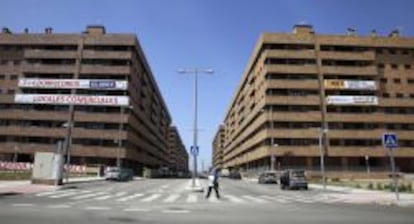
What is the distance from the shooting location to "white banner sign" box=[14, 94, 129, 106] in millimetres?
40963

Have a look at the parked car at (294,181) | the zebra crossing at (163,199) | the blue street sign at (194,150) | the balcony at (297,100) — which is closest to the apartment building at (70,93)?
the balcony at (297,100)

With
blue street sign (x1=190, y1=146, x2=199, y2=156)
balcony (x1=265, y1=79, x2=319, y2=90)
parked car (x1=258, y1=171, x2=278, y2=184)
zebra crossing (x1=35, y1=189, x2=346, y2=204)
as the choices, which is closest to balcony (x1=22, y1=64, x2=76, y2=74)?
balcony (x1=265, y1=79, x2=319, y2=90)

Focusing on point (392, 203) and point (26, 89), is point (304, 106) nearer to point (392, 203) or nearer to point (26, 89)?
point (26, 89)

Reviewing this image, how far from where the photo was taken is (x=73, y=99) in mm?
38219

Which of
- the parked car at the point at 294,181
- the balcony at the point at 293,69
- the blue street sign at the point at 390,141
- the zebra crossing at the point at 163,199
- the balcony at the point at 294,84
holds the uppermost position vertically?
the balcony at the point at 293,69

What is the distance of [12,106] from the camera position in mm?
87000

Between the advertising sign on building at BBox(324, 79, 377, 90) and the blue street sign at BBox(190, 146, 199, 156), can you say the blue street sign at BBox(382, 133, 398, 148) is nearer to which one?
the blue street sign at BBox(190, 146, 199, 156)

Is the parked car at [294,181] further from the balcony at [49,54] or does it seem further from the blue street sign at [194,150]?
the balcony at [49,54]

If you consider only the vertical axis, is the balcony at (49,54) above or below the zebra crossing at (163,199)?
above

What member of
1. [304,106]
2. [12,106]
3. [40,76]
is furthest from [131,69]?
[304,106]

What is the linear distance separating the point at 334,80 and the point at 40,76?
51.0m

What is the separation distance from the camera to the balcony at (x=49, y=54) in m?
87.9

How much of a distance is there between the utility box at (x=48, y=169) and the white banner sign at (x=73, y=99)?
5187mm

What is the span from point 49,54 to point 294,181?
61.7 m
